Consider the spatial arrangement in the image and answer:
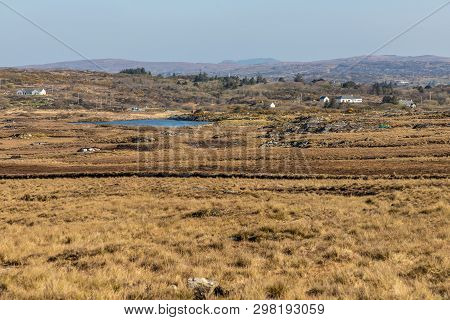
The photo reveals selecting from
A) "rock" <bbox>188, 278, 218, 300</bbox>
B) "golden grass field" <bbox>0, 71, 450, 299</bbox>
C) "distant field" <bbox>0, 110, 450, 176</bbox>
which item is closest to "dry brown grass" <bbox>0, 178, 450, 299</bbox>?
"golden grass field" <bbox>0, 71, 450, 299</bbox>

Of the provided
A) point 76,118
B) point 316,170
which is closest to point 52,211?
point 316,170

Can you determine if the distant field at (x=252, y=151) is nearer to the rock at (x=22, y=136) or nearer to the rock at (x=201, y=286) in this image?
the rock at (x=22, y=136)

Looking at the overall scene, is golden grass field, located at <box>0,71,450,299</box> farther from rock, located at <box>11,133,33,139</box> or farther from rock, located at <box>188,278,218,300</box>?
rock, located at <box>11,133,33,139</box>

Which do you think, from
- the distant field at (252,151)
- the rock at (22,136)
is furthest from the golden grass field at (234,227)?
the rock at (22,136)

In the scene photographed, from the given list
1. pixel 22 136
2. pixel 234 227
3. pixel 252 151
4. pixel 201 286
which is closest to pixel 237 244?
pixel 234 227

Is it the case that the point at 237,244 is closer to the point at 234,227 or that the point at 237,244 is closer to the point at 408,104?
the point at 234,227

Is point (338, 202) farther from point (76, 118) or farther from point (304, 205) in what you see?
point (76, 118)
